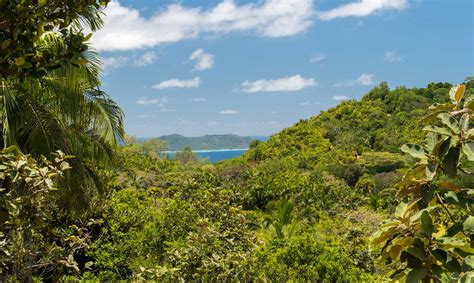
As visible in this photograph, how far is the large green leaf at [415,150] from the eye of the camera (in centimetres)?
160

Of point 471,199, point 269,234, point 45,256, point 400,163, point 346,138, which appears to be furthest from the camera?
point 346,138

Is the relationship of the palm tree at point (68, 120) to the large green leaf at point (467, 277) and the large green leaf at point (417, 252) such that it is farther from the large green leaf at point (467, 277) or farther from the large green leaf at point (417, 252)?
the large green leaf at point (467, 277)

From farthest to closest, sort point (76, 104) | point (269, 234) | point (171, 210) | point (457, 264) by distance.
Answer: point (269, 234) < point (171, 210) < point (76, 104) < point (457, 264)

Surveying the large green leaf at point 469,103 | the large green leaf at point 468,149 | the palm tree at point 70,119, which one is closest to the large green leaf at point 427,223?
the large green leaf at point 468,149

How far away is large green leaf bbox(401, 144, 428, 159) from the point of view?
1.60 metres

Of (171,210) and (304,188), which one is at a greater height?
(171,210)

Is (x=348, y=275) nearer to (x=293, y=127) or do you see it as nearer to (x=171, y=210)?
(x=171, y=210)

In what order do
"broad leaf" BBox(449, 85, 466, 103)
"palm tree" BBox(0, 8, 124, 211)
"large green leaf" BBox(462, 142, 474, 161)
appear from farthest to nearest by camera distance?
1. "palm tree" BBox(0, 8, 124, 211)
2. "broad leaf" BBox(449, 85, 466, 103)
3. "large green leaf" BBox(462, 142, 474, 161)

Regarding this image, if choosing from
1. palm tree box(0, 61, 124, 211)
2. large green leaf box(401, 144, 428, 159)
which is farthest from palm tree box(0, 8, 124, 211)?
large green leaf box(401, 144, 428, 159)

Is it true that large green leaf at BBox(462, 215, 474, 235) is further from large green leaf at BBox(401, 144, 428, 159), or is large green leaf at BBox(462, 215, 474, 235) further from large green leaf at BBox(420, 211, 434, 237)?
large green leaf at BBox(401, 144, 428, 159)

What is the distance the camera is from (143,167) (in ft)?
101

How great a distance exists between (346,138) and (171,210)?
53120mm

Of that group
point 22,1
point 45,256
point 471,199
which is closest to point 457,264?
point 471,199

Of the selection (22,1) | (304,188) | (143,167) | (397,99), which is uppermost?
(397,99)
